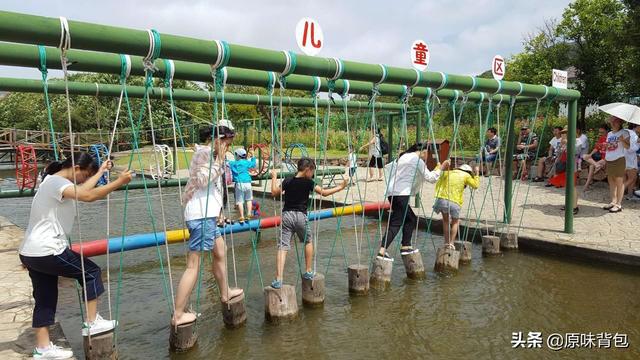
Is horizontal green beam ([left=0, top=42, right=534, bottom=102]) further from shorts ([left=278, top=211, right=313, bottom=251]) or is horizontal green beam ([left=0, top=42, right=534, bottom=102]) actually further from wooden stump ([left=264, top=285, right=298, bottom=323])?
wooden stump ([left=264, top=285, right=298, bottom=323])

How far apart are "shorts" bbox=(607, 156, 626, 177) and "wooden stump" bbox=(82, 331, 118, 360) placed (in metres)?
8.82

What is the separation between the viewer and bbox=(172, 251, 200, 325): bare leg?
373 cm

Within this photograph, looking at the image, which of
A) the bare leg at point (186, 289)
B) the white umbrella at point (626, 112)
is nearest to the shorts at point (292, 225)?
the bare leg at point (186, 289)

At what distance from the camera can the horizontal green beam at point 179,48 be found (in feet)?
9.56

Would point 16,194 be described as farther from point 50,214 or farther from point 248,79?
point 50,214

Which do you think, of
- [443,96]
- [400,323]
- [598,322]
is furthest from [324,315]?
[443,96]

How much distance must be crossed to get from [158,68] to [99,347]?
2.66 m

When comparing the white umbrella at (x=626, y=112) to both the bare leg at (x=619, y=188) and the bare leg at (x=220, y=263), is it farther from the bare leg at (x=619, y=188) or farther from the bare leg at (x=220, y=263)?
the bare leg at (x=220, y=263)

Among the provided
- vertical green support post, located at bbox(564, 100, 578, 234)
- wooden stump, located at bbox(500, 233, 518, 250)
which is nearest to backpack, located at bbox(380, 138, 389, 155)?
vertical green support post, located at bbox(564, 100, 578, 234)

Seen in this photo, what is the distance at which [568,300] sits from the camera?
16.5ft

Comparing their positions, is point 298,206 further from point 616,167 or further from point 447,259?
point 616,167

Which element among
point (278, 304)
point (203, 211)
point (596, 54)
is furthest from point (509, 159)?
point (596, 54)

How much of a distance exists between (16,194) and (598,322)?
9.20 m

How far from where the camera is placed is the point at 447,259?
606 cm
